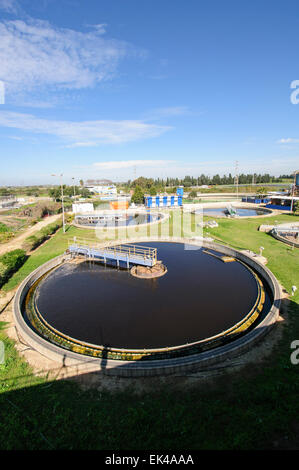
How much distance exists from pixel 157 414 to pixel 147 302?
26.8ft

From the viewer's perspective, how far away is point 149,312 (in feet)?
47.1

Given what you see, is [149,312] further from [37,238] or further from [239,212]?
[239,212]

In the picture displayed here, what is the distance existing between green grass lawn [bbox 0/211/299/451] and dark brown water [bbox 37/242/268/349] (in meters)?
3.25

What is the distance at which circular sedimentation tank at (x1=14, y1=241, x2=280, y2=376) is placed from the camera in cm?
1075

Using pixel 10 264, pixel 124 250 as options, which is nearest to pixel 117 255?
pixel 124 250

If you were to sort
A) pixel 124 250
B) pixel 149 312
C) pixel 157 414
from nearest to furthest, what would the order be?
pixel 157 414
pixel 149 312
pixel 124 250

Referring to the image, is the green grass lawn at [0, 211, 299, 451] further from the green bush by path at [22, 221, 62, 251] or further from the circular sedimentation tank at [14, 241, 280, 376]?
the green bush by path at [22, 221, 62, 251]

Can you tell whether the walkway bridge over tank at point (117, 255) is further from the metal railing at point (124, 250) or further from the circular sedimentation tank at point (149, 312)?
the circular sedimentation tank at point (149, 312)

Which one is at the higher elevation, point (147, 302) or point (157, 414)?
point (157, 414)

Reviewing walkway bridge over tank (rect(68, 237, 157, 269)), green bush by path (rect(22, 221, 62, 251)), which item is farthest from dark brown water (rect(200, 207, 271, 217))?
green bush by path (rect(22, 221, 62, 251))

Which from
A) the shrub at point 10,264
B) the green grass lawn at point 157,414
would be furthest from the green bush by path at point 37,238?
the green grass lawn at point 157,414

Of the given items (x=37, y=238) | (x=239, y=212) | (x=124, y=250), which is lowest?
(x=124, y=250)

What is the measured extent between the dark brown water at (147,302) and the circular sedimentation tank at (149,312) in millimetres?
56
